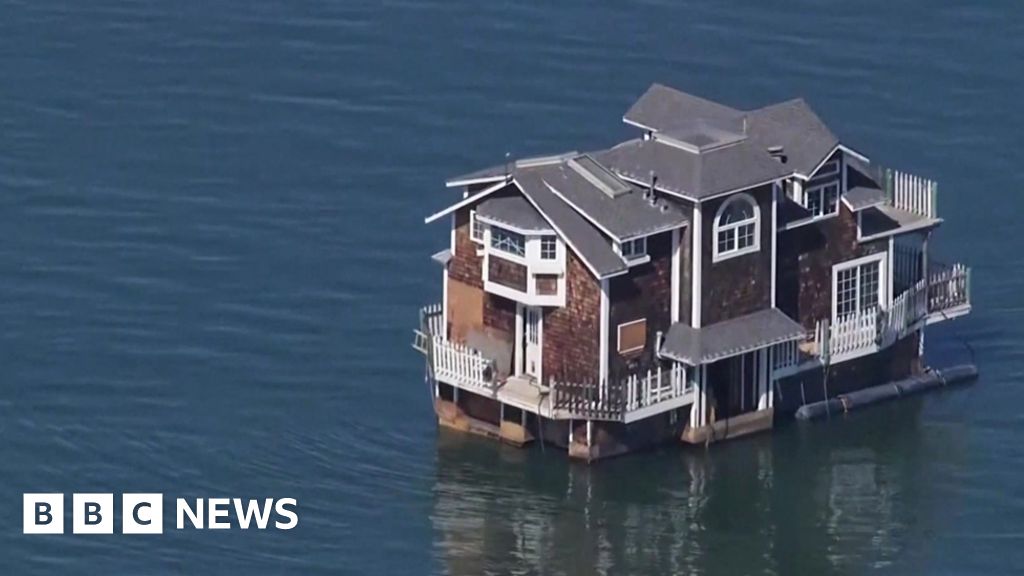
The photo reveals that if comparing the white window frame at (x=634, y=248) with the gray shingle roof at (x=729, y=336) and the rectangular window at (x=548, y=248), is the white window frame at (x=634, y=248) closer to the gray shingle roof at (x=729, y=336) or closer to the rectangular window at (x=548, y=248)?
the rectangular window at (x=548, y=248)

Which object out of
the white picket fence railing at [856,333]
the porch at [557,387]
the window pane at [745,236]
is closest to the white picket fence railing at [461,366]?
the porch at [557,387]

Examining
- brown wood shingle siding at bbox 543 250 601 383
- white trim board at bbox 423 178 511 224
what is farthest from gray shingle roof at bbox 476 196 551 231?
brown wood shingle siding at bbox 543 250 601 383

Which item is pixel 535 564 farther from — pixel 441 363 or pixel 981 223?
pixel 981 223

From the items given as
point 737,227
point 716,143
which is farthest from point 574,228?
point 737,227

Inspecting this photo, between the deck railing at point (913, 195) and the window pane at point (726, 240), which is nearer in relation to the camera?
the window pane at point (726, 240)

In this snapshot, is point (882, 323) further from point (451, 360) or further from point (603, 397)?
point (451, 360)
